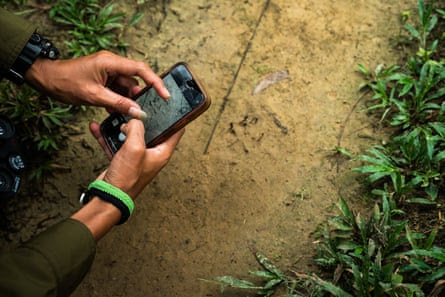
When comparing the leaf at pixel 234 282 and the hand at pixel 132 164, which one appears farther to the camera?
the leaf at pixel 234 282

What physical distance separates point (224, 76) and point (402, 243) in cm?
143

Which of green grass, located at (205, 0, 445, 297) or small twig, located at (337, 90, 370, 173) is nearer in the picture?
green grass, located at (205, 0, 445, 297)

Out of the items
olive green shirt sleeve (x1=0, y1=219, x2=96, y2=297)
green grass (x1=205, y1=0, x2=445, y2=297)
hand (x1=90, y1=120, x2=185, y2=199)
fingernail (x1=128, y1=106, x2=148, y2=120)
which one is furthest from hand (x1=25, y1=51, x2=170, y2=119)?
green grass (x1=205, y1=0, x2=445, y2=297)

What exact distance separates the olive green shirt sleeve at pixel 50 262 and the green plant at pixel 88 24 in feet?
5.07

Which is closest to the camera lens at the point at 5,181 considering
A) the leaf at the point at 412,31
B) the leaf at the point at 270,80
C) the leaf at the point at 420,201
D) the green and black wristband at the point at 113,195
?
the green and black wristband at the point at 113,195

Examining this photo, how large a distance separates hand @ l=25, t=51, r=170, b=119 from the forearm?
0.49 m

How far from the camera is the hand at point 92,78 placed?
2.38m

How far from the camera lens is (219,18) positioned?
330cm

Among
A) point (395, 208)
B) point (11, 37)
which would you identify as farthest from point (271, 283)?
point (11, 37)

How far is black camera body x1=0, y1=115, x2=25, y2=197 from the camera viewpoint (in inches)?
94.9

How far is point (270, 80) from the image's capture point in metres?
3.10

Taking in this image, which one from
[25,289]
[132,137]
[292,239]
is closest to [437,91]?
[292,239]

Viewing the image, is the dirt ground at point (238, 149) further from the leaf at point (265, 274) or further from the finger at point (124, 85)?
the finger at point (124, 85)

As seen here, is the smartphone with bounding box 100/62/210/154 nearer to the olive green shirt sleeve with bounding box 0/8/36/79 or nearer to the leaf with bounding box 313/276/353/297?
the olive green shirt sleeve with bounding box 0/8/36/79
